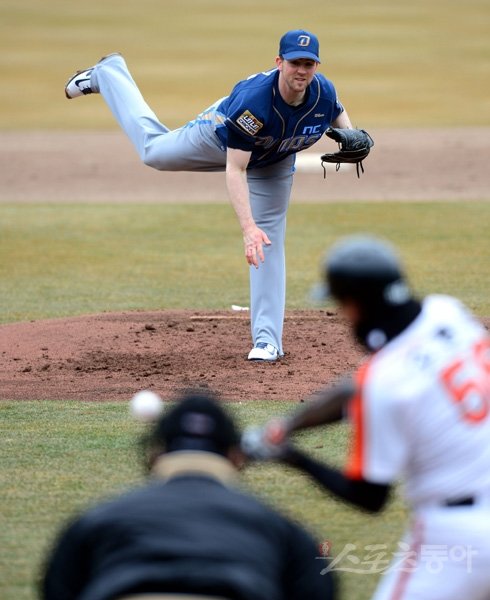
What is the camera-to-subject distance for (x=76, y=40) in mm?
40875

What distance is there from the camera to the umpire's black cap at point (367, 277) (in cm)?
318

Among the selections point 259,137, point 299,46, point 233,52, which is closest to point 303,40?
point 299,46

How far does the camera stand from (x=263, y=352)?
8.18m

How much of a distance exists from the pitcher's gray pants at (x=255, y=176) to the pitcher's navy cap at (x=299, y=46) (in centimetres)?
83

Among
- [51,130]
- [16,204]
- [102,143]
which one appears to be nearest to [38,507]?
[16,204]

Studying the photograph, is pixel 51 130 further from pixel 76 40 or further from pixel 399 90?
pixel 76 40

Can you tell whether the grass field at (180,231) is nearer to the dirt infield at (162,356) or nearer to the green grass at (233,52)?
the green grass at (233,52)

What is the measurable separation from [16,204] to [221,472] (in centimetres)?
1529

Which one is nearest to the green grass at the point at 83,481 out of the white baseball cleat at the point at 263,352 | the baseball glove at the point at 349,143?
the white baseball cleat at the point at 263,352

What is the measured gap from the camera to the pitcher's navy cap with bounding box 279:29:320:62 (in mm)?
7070

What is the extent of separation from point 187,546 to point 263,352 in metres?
5.58

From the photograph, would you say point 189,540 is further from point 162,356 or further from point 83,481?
point 162,356

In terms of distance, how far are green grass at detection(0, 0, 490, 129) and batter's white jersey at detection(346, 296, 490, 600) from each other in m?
25.7

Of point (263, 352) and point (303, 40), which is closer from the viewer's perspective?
point (303, 40)
